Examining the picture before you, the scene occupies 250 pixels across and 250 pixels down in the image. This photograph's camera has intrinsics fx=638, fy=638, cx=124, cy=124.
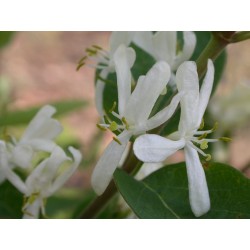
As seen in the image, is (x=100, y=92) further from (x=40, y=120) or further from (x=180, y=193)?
(x=180, y=193)

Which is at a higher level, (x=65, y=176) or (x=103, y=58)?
(x=103, y=58)

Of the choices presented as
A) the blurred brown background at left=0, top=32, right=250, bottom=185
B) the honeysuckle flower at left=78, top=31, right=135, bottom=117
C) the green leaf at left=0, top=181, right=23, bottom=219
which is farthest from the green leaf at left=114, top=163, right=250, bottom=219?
the blurred brown background at left=0, top=32, right=250, bottom=185

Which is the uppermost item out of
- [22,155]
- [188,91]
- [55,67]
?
[188,91]

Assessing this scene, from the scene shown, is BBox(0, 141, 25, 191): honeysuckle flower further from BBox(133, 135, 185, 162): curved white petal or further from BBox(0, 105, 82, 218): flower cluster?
BBox(133, 135, 185, 162): curved white petal

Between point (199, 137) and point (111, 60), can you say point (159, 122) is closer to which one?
point (199, 137)

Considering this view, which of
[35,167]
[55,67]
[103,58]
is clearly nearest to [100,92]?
[103,58]

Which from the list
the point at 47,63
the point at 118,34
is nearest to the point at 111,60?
the point at 118,34
